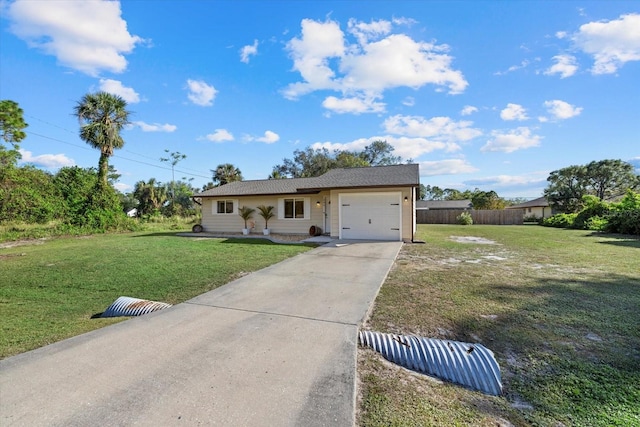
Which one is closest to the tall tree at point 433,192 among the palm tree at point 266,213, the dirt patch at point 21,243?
the palm tree at point 266,213

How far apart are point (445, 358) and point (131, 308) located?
13.5 ft

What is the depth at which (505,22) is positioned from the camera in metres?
9.24

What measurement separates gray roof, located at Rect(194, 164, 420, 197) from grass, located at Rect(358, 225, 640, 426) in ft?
17.4

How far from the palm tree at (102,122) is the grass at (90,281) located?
10932mm

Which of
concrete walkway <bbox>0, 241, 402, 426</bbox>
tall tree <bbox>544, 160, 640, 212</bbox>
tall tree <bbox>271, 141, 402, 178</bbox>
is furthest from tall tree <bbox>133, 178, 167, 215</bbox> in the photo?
tall tree <bbox>544, 160, 640, 212</bbox>

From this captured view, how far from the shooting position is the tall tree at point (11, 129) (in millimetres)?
14766

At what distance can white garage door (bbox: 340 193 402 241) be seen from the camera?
37.1 feet

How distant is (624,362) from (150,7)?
516 inches

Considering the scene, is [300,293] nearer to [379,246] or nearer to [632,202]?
[379,246]

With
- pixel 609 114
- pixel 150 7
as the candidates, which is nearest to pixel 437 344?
pixel 150 7

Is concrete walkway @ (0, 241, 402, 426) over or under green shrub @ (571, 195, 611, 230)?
under

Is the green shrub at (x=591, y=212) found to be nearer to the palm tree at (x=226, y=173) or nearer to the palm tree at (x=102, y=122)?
the palm tree at (x=102, y=122)

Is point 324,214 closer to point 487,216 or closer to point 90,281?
point 90,281

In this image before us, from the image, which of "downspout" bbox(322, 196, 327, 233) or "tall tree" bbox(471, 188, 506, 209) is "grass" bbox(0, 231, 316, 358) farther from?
"tall tree" bbox(471, 188, 506, 209)
